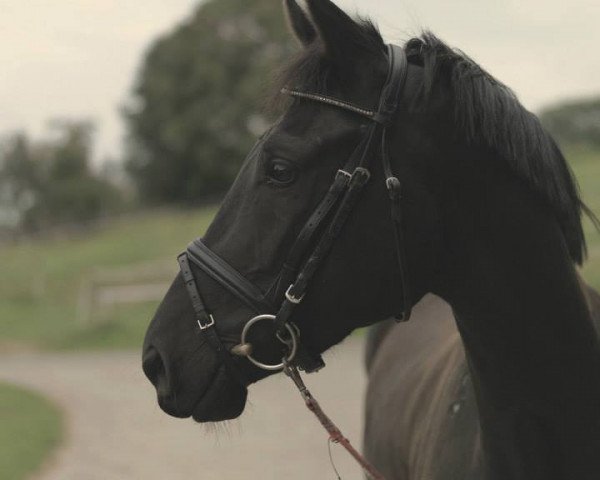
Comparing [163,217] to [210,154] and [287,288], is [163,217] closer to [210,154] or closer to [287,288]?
[210,154]

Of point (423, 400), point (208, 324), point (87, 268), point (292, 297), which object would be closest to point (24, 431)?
point (423, 400)

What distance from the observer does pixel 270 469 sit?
283 inches

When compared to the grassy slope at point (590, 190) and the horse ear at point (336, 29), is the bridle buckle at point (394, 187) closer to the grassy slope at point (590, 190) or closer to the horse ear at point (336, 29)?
the horse ear at point (336, 29)

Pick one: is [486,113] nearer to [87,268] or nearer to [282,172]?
[282,172]

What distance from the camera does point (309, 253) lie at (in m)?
2.31

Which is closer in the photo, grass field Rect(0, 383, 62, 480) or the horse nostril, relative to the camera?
the horse nostril

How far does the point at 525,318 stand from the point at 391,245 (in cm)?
44

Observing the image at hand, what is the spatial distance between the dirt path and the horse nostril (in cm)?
322

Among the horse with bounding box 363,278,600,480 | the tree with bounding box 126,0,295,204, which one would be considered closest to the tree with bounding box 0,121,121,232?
the tree with bounding box 126,0,295,204

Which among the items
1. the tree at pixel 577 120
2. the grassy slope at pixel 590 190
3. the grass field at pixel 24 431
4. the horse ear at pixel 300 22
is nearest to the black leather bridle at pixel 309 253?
the horse ear at pixel 300 22

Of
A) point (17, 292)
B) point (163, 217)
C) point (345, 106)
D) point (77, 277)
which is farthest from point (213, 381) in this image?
point (163, 217)

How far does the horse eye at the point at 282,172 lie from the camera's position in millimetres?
2287

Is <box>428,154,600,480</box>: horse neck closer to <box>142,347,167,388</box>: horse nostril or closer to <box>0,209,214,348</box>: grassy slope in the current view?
<box>142,347,167,388</box>: horse nostril

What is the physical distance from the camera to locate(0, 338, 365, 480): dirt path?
7.23 m
